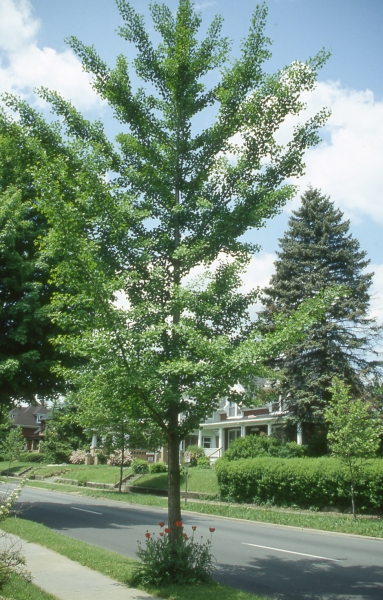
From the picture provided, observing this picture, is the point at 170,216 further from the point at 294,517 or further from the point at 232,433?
the point at 232,433

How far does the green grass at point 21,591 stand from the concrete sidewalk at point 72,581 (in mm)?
176

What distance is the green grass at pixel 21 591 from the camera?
6.63 m

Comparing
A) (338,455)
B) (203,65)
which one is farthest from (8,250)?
(338,455)

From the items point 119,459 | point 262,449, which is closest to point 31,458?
point 119,459

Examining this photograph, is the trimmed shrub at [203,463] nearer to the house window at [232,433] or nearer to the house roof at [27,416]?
the house window at [232,433]

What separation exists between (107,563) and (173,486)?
8.46 ft

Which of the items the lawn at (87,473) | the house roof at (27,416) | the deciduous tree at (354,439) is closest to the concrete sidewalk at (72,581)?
the deciduous tree at (354,439)

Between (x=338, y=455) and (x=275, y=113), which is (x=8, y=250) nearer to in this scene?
(x=275, y=113)

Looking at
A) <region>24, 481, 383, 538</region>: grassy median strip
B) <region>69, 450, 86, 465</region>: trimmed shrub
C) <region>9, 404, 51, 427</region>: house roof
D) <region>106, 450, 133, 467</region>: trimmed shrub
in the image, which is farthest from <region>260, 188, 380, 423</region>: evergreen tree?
<region>9, 404, 51, 427</region>: house roof

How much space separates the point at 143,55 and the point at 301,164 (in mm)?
3222

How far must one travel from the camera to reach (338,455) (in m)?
19.3

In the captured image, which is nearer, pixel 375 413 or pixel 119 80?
pixel 119 80

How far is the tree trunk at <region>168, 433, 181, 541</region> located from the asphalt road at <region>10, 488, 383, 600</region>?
1712mm

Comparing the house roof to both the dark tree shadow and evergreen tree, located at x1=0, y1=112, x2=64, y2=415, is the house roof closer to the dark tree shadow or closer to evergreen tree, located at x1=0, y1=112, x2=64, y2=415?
evergreen tree, located at x1=0, y1=112, x2=64, y2=415
